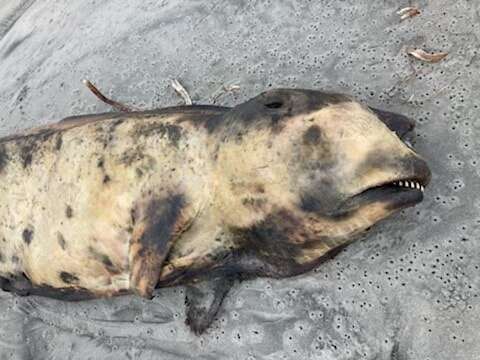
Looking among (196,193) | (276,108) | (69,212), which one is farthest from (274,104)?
(69,212)

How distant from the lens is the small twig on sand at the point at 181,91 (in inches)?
160

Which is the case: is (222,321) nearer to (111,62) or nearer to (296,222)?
(296,222)

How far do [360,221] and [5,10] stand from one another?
4.40 meters

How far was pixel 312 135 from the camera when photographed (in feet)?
9.08

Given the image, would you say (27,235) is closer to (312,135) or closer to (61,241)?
(61,241)

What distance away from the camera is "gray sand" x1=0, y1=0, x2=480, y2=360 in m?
3.08

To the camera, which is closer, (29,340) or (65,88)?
(29,340)

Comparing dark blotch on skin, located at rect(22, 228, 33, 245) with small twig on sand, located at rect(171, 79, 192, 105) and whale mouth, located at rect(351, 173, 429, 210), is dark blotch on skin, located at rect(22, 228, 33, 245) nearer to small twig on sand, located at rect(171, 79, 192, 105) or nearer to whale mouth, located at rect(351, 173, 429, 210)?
small twig on sand, located at rect(171, 79, 192, 105)

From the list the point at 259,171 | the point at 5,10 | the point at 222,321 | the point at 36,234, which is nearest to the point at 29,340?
the point at 36,234

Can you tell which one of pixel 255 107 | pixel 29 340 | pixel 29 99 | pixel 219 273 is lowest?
pixel 29 340

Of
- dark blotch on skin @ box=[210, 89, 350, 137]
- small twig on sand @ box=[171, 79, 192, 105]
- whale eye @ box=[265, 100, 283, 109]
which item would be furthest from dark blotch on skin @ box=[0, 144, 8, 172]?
whale eye @ box=[265, 100, 283, 109]

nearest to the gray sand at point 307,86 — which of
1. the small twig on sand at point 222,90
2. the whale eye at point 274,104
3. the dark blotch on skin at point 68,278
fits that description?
the small twig on sand at point 222,90

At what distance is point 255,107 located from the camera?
118 inches

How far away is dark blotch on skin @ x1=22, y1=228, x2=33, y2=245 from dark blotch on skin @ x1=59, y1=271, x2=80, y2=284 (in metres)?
0.26
